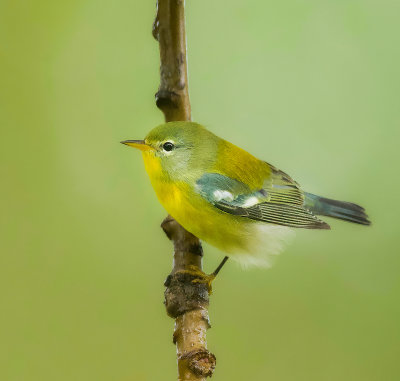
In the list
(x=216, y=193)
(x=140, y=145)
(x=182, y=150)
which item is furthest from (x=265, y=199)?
(x=140, y=145)

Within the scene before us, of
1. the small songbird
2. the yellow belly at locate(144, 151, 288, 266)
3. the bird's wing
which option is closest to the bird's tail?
the bird's wing

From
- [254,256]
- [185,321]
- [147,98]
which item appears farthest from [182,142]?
[147,98]

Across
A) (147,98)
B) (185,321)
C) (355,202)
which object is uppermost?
(147,98)

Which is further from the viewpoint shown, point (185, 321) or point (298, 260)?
point (298, 260)

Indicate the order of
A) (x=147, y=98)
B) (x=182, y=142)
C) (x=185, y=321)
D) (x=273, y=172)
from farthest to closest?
(x=147, y=98)
(x=273, y=172)
(x=182, y=142)
(x=185, y=321)

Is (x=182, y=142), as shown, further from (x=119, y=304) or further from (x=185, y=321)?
(x=119, y=304)

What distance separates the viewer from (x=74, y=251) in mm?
2855

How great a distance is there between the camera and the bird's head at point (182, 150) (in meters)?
1.79

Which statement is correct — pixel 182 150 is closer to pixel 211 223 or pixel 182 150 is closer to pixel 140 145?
pixel 140 145

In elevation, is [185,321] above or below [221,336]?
below

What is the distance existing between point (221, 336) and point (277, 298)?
35 centimetres

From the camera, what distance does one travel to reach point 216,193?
1.82m

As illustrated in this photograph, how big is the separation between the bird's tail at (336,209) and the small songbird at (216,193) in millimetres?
185

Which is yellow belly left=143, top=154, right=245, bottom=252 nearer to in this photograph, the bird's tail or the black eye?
the black eye
